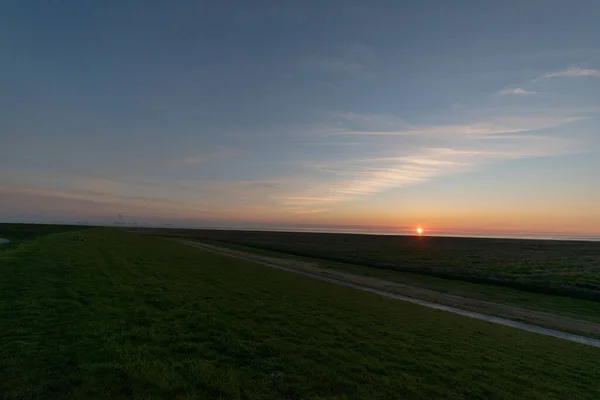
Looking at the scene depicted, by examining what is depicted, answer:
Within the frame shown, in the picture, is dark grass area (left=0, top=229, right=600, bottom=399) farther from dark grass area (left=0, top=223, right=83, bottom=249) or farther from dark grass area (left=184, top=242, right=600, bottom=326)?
dark grass area (left=0, top=223, right=83, bottom=249)

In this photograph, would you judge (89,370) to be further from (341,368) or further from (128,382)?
(341,368)

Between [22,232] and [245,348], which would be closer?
[245,348]

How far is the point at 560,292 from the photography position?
1444 inches

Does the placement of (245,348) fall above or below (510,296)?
above

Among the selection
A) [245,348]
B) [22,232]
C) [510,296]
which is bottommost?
[510,296]

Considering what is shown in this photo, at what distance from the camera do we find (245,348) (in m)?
12.1

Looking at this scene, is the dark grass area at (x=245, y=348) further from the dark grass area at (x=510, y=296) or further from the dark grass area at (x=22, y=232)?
the dark grass area at (x=22, y=232)

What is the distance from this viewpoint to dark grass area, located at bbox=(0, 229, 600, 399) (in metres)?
9.14

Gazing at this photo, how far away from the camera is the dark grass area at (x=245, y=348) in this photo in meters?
9.14

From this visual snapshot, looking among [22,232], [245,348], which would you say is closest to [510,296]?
[245,348]

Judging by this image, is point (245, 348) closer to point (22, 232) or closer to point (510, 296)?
point (510, 296)

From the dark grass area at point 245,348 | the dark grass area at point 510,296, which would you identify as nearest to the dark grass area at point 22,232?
the dark grass area at point 245,348

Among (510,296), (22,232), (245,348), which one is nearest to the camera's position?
(245,348)

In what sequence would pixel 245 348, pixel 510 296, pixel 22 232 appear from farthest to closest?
pixel 22 232
pixel 510 296
pixel 245 348
